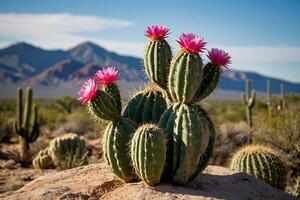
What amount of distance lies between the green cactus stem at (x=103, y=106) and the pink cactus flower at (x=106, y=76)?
1.24 feet

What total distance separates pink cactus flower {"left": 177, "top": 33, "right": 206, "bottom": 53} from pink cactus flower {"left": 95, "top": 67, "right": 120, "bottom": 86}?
980mm

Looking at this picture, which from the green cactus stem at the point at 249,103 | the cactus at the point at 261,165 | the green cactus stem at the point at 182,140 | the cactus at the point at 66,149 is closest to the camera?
the green cactus stem at the point at 182,140

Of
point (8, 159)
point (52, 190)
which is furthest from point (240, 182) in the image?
point (8, 159)

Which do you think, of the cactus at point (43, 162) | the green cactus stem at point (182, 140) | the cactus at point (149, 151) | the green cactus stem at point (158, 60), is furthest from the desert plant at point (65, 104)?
the cactus at point (149, 151)

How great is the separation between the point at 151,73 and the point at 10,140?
16.8 m

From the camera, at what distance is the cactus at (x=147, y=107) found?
6452 mm

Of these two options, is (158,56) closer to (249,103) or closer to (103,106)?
(103,106)

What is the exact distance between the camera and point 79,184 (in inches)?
255

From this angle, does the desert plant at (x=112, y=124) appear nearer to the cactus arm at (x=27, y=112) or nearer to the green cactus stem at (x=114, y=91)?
the green cactus stem at (x=114, y=91)

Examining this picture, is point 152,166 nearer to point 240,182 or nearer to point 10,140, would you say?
point 240,182

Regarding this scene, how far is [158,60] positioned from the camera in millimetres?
6266

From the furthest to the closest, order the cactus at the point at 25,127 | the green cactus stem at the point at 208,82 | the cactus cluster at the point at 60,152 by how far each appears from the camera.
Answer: the cactus at the point at 25,127 < the cactus cluster at the point at 60,152 < the green cactus stem at the point at 208,82

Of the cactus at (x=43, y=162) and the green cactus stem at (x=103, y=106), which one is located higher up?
the green cactus stem at (x=103, y=106)

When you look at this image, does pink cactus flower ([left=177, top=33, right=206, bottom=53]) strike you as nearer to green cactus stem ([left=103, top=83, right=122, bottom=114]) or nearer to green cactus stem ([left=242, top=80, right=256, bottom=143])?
green cactus stem ([left=103, top=83, right=122, bottom=114])
